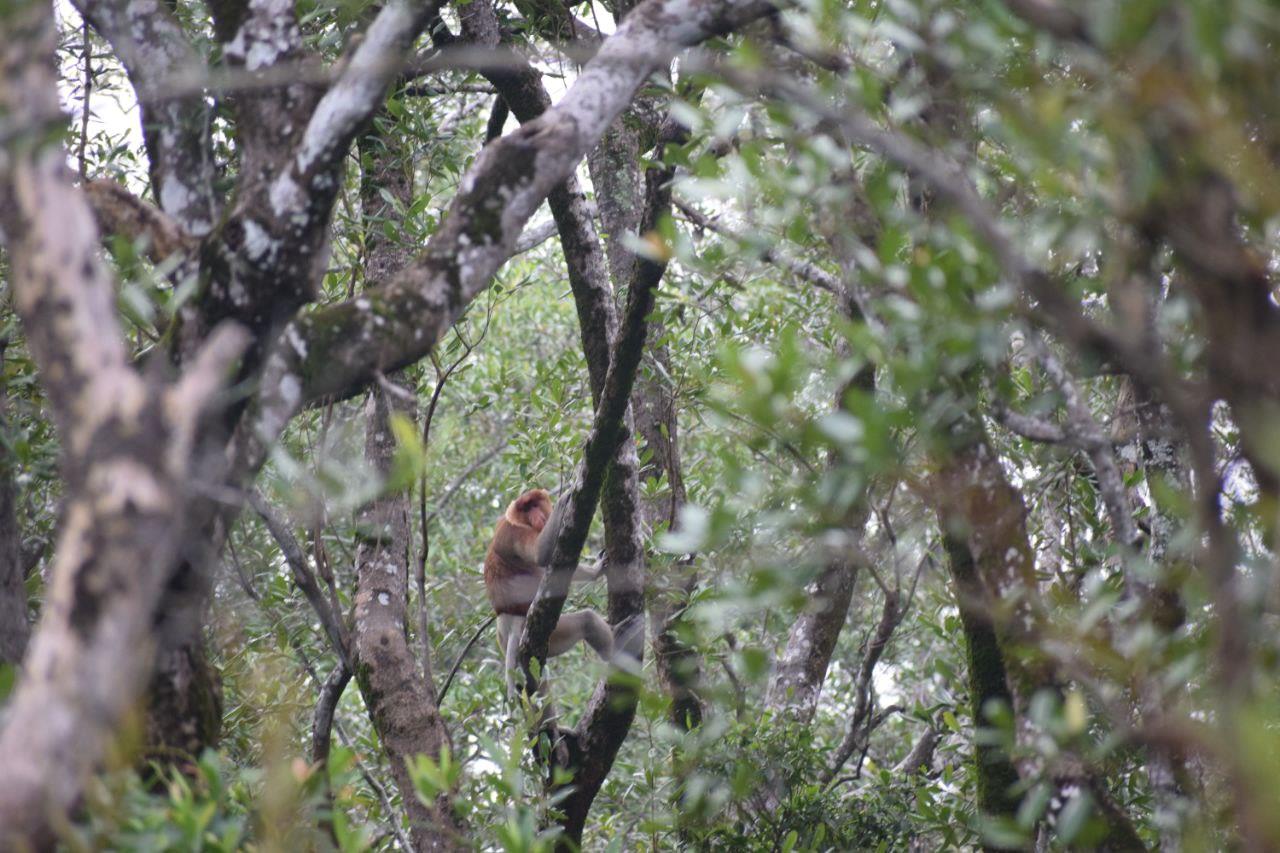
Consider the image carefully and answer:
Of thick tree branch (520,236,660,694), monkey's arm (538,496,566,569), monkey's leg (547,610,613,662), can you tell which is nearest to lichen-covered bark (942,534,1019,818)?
thick tree branch (520,236,660,694)

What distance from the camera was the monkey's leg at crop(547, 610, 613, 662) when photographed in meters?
7.41

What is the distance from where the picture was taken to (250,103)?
10.0 ft

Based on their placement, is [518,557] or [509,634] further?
[518,557]

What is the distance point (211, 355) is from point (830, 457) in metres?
4.61

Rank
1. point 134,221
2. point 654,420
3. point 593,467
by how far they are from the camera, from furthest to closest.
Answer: point 654,420 < point 593,467 < point 134,221

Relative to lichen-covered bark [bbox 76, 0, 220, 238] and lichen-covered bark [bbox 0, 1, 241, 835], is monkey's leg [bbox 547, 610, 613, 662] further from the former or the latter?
lichen-covered bark [bbox 0, 1, 241, 835]

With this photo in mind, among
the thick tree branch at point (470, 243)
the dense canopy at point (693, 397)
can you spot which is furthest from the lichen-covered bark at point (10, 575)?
the thick tree branch at point (470, 243)

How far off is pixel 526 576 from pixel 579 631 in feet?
1.65

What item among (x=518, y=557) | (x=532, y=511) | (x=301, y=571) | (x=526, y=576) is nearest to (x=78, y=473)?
(x=301, y=571)

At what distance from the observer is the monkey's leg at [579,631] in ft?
24.3

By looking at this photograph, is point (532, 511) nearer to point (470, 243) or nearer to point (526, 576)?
point (526, 576)

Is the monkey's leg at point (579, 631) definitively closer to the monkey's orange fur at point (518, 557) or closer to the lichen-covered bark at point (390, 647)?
the monkey's orange fur at point (518, 557)

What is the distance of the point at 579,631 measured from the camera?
7.47m

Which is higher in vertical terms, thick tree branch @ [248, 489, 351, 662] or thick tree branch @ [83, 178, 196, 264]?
thick tree branch @ [248, 489, 351, 662]
